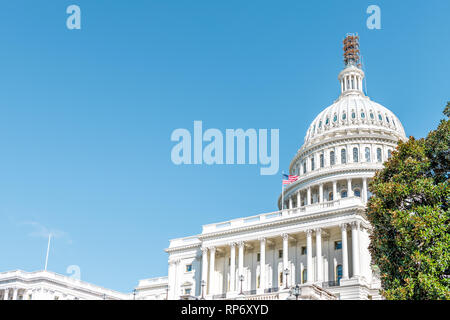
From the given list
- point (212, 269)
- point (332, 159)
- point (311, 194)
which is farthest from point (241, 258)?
point (332, 159)

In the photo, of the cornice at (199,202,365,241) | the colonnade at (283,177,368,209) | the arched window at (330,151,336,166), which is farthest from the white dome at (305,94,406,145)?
the cornice at (199,202,365,241)

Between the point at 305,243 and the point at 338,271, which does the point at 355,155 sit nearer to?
the point at 305,243

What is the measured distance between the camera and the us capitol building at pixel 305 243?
215 feet

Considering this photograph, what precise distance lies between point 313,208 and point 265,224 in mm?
6935

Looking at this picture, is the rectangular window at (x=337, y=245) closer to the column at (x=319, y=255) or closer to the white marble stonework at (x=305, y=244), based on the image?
the white marble stonework at (x=305, y=244)

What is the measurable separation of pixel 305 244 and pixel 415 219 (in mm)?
42981

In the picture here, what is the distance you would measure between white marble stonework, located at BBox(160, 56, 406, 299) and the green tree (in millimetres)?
14529

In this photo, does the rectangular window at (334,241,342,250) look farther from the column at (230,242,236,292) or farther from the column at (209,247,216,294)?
the column at (209,247,216,294)

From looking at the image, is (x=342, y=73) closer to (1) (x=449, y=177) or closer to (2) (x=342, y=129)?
(2) (x=342, y=129)

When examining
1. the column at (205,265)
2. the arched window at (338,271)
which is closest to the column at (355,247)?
the arched window at (338,271)

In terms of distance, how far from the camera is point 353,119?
109 m

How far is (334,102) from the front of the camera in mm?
121250

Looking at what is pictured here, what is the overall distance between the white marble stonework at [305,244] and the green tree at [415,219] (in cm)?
1453
